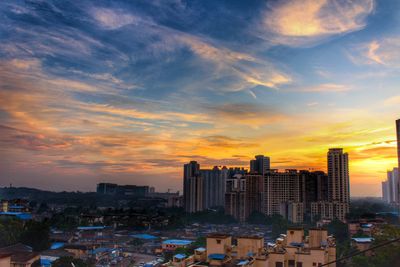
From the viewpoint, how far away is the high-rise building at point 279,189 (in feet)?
55.5

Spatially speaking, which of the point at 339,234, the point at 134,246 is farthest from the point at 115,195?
the point at 339,234

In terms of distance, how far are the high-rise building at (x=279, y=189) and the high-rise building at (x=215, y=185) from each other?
9678mm

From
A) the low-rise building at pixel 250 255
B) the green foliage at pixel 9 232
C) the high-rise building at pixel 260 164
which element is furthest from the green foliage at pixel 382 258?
the high-rise building at pixel 260 164

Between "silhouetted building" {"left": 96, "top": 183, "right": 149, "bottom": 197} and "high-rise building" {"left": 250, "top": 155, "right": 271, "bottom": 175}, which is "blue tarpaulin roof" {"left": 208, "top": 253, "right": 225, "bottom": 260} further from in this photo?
"silhouetted building" {"left": 96, "top": 183, "right": 149, "bottom": 197}

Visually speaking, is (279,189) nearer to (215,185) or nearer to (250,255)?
(215,185)

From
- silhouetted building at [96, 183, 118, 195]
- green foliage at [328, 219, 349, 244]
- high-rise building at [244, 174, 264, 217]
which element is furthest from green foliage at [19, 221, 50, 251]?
silhouetted building at [96, 183, 118, 195]

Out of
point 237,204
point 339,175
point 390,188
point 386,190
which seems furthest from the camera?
point 386,190

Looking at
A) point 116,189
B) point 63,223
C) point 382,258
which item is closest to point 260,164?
point 63,223

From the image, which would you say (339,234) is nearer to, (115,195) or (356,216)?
(356,216)

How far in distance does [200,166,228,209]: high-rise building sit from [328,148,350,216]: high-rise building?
12.1m

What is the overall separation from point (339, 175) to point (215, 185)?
13.3 m

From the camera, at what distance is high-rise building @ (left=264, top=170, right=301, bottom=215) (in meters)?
16.9

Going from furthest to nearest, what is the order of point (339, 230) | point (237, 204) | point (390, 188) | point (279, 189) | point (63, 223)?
point (390, 188) < point (237, 204) < point (279, 189) < point (63, 223) < point (339, 230)

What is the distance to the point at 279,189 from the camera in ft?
56.5
